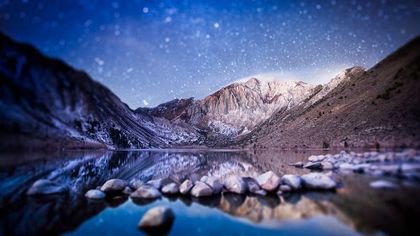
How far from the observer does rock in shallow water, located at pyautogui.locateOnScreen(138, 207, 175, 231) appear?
8.80 metres

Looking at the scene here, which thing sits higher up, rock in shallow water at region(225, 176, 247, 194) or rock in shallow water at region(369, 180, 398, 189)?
rock in shallow water at region(369, 180, 398, 189)

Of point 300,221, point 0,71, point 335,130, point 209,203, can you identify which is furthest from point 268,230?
point 335,130

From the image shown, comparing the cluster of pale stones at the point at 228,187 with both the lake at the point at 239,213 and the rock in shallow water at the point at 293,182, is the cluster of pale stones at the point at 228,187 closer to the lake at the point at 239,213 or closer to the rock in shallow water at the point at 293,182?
the rock in shallow water at the point at 293,182

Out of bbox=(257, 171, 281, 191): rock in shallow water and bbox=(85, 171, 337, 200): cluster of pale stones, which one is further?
bbox=(257, 171, 281, 191): rock in shallow water

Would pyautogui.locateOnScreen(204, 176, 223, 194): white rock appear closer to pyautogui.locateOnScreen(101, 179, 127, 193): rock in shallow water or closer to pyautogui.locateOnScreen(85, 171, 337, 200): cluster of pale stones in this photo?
pyautogui.locateOnScreen(85, 171, 337, 200): cluster of pale stones

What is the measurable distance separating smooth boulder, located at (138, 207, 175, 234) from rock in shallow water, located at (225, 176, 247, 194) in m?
5.81

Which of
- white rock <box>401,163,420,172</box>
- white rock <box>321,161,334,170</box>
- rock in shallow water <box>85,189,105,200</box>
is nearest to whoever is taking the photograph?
rock in shallow water <box>85,189,105,200</box>

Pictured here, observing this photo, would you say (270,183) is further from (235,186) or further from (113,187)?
(113,187)

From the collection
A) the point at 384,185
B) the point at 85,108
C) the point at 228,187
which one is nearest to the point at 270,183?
the point at 228,187

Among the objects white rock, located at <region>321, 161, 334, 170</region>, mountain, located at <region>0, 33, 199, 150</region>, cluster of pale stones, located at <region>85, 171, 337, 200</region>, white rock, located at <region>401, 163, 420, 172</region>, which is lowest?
cluster of pale stones, located at <region>85, 171, 337, 200</region>

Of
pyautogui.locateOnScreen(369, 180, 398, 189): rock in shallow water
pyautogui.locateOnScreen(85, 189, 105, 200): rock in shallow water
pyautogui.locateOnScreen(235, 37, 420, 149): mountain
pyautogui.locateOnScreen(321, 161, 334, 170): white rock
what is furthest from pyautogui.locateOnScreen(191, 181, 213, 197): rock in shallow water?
pyautogui.locateOnScreen(235, 37, 420, 149): mountain

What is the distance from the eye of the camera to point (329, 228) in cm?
821

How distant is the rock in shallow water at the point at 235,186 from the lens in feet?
46.9

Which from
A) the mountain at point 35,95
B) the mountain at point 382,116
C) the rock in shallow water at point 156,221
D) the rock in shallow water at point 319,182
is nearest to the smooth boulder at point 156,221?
the rock in shallow water at point 156,221
